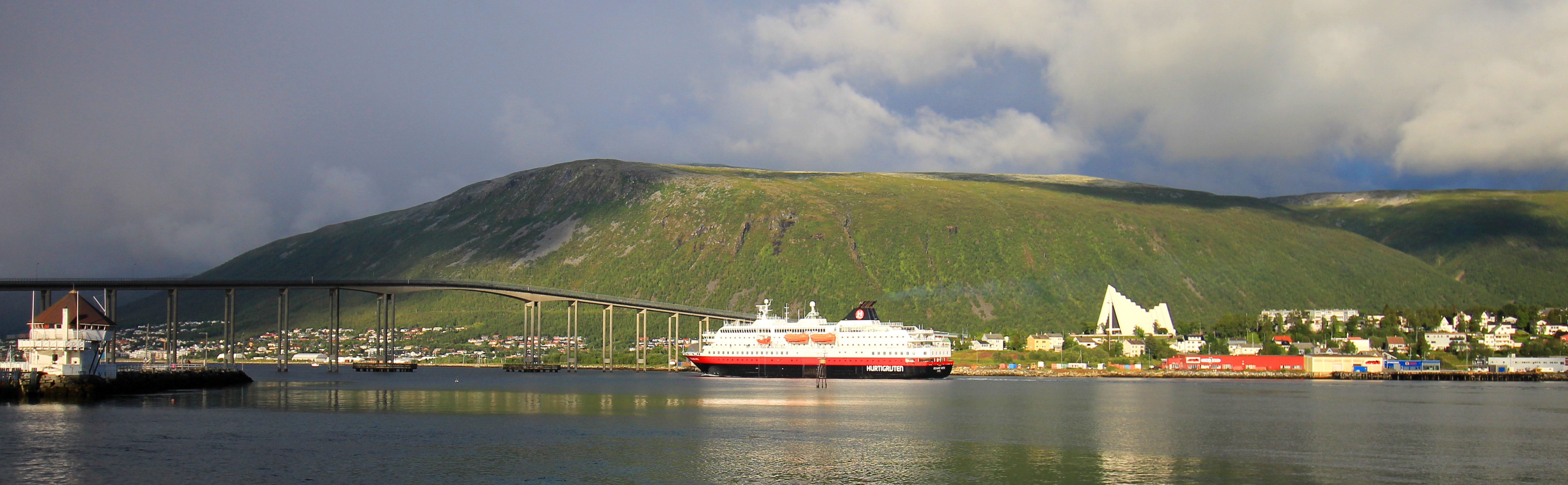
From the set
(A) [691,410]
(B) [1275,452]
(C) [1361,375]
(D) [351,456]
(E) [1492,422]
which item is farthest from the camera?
(C) [1361,375]

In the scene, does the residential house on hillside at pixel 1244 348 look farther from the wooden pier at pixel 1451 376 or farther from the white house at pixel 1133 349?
the wooden pier at pixel 1451 376

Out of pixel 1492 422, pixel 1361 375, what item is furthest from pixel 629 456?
pixel 1361 375

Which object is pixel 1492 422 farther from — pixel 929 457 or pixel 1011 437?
pixel 929 457

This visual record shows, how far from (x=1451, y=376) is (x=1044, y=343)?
5283cm

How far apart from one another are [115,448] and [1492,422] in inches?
2575

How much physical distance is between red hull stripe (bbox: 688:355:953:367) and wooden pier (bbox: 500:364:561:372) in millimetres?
26202

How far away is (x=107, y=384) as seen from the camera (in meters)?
71.1

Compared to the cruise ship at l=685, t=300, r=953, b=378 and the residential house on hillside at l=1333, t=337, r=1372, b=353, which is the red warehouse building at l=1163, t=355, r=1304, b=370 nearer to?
the residential house on hillside at l=1333, t=337, r=1372, b=353

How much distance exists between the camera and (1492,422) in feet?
197

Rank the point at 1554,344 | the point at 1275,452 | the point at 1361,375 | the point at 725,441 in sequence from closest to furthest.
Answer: the point at 1275,452 → the point at 725,441 → the point at 1361,375 → the point at 1554,344

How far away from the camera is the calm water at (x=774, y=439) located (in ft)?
124

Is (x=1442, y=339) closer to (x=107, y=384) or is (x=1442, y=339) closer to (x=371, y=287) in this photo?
(x=371, y=287)

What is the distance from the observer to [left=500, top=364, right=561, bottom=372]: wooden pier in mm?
134000

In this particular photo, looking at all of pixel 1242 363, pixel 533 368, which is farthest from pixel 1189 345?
pixel 533 368
